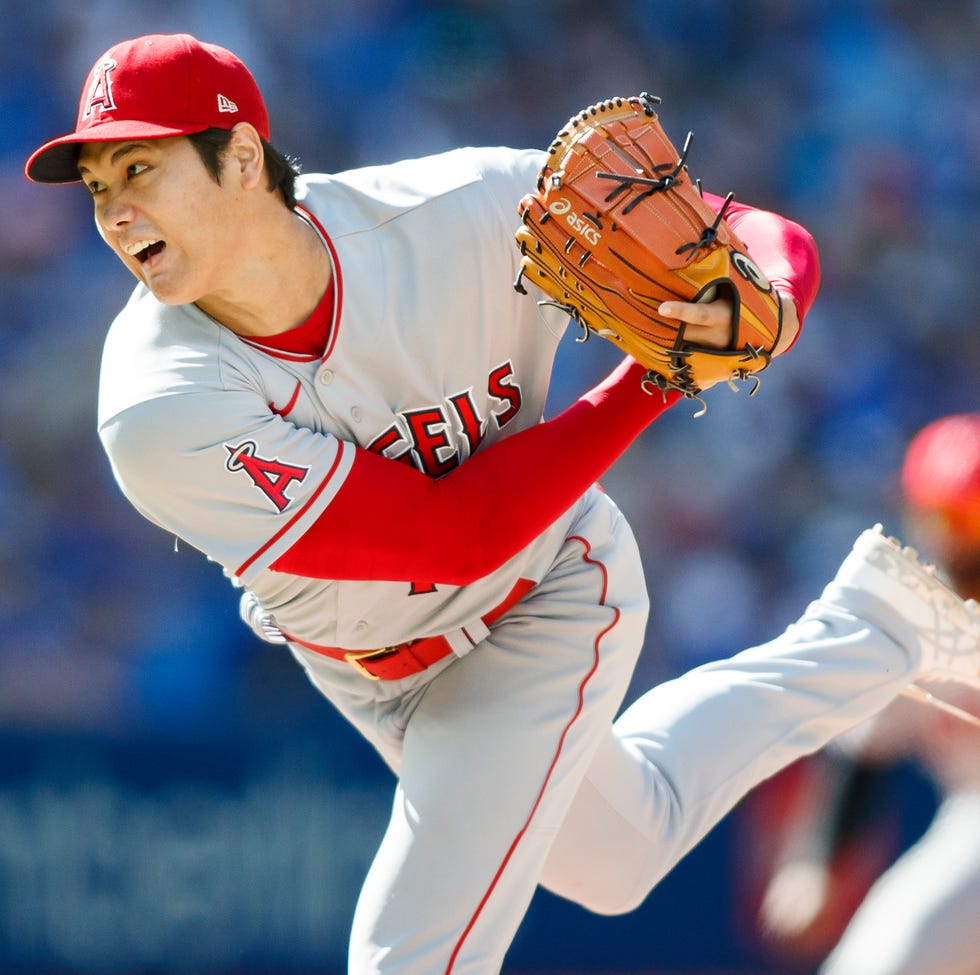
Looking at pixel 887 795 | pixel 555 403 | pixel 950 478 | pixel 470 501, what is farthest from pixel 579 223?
pixel 555 403

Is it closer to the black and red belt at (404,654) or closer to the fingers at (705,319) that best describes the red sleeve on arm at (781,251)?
the fingers at (705,319)

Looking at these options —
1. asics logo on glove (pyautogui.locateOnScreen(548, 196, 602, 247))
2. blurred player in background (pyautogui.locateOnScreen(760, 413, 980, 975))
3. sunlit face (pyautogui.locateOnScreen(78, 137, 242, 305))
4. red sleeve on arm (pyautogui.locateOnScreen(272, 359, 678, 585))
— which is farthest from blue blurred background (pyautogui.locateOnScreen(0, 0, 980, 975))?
asics logo on glove (pyautogui.locateOnScreen(548, 196, 602, 247))

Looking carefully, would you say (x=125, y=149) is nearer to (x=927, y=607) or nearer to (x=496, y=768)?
(x=496, y=768)

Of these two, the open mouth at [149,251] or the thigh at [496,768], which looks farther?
the thigh at [496,768]

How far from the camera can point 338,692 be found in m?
2.45

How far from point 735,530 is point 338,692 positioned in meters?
2.71

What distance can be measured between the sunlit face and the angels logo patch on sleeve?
220 millimetres

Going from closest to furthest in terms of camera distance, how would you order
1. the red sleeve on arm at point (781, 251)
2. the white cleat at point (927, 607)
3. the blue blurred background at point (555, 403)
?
the red sleeve on arm at point (781, 251) < the white cleat at point (927, 607) < the blue blurred background at point (555, 403)

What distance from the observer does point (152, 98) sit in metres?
1.92

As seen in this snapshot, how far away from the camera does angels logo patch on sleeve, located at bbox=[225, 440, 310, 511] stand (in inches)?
76.1

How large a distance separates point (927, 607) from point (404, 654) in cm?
93

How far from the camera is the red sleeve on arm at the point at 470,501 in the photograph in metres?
1.96

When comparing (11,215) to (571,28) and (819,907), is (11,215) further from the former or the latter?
(819,907)

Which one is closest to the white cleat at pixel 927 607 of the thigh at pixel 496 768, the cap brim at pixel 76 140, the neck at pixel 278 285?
the thigh at pixel 496 768
